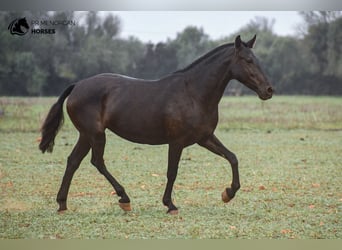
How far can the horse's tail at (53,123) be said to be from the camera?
5227 mm

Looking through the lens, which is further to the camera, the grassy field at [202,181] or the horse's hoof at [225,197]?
the horse's hoof at [225,197]

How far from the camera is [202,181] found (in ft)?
18.5

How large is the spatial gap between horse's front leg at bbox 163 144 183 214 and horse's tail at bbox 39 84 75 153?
110 centimetres

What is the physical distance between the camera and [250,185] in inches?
217

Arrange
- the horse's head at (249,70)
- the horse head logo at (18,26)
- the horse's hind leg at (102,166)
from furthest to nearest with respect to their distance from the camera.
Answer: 1. the horse head logo at (18,26)
2. the horse's hind leg at (102,166)
3. the horse's head at (249,70)

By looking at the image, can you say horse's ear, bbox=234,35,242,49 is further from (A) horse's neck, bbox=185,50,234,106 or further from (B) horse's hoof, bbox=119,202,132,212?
(B) horse's hoof, bbox=119,202,132,212

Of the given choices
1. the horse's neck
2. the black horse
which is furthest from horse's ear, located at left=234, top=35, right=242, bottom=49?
the horse's neck

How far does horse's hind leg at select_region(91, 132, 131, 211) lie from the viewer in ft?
16.8

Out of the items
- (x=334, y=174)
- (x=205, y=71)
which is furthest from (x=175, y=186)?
(x=334, y=174)

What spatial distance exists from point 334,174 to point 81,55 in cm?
289

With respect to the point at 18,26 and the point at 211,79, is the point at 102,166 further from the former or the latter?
the point at 18,26

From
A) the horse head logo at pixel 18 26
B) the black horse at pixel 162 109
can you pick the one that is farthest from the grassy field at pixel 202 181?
the horse head logo at pixel 18 26

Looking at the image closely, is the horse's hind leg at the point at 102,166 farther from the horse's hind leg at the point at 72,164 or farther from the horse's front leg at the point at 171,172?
the horse's front leg at the point at 171,172

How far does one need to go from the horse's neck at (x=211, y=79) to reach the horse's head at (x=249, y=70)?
98mm
